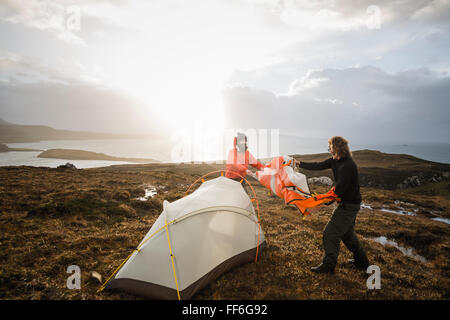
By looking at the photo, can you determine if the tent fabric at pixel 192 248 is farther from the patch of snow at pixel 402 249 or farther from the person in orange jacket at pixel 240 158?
the patch of snow at pixel 402 249

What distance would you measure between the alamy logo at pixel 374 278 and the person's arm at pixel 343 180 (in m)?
2.93

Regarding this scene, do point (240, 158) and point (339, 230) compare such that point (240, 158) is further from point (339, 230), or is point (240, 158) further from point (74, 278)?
point (74, 278)

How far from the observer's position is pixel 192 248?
215 inches

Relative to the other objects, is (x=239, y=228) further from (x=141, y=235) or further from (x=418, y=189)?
(x=418, y=189)

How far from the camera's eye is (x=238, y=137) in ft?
27.7

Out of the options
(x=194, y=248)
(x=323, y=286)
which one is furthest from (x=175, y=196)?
(x=323, y=286)

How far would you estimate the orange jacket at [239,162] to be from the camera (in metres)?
8.49

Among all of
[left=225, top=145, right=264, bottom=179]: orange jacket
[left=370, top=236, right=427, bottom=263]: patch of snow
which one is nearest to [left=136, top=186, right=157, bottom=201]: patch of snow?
[left=225, top=145, right=264, bottom=179]: orange jacket

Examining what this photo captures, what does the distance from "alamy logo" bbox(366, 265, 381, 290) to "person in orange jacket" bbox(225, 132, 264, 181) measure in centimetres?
497

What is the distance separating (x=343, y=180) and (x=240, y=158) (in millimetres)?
4060

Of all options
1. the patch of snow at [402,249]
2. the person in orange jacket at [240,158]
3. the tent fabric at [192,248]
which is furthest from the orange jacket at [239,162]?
the patch of snow at [402,249]

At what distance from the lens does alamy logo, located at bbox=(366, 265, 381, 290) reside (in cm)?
579

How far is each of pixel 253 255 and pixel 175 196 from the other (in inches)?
429

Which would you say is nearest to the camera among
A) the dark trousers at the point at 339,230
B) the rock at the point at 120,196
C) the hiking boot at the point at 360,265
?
the dark trousers at the point at 339,230
